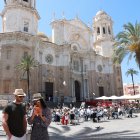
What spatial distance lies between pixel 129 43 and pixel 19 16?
2299 centimetres

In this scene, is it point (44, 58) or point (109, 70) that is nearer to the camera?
point (44, 58)

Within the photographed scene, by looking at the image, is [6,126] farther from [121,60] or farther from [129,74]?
[129,74]

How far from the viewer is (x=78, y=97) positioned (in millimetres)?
53969

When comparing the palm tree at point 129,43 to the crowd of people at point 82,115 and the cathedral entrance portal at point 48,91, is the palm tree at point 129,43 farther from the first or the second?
the cathedral entrance portal at point 48,91

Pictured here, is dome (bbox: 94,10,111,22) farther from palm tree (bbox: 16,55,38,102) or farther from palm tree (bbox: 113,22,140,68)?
palm tree (bbox: 113,22,140,68)

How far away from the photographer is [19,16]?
146 ft

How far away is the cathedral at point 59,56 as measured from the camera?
138 ft

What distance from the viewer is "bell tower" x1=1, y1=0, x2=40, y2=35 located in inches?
1742

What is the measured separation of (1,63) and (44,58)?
8853 millimetres

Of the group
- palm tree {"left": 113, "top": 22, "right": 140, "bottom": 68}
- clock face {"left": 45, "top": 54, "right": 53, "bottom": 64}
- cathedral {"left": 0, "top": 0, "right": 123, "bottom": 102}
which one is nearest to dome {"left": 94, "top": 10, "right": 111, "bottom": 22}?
cathedral {"left": 0, "top": 0, "right": 123, "bottom": 102}

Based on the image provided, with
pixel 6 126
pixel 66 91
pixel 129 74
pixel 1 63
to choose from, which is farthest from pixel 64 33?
pixel 6 126

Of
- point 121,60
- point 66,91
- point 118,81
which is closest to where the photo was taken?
point 121,60

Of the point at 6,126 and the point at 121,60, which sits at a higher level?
the point at 121,60

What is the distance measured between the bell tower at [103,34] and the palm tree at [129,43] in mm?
31802
